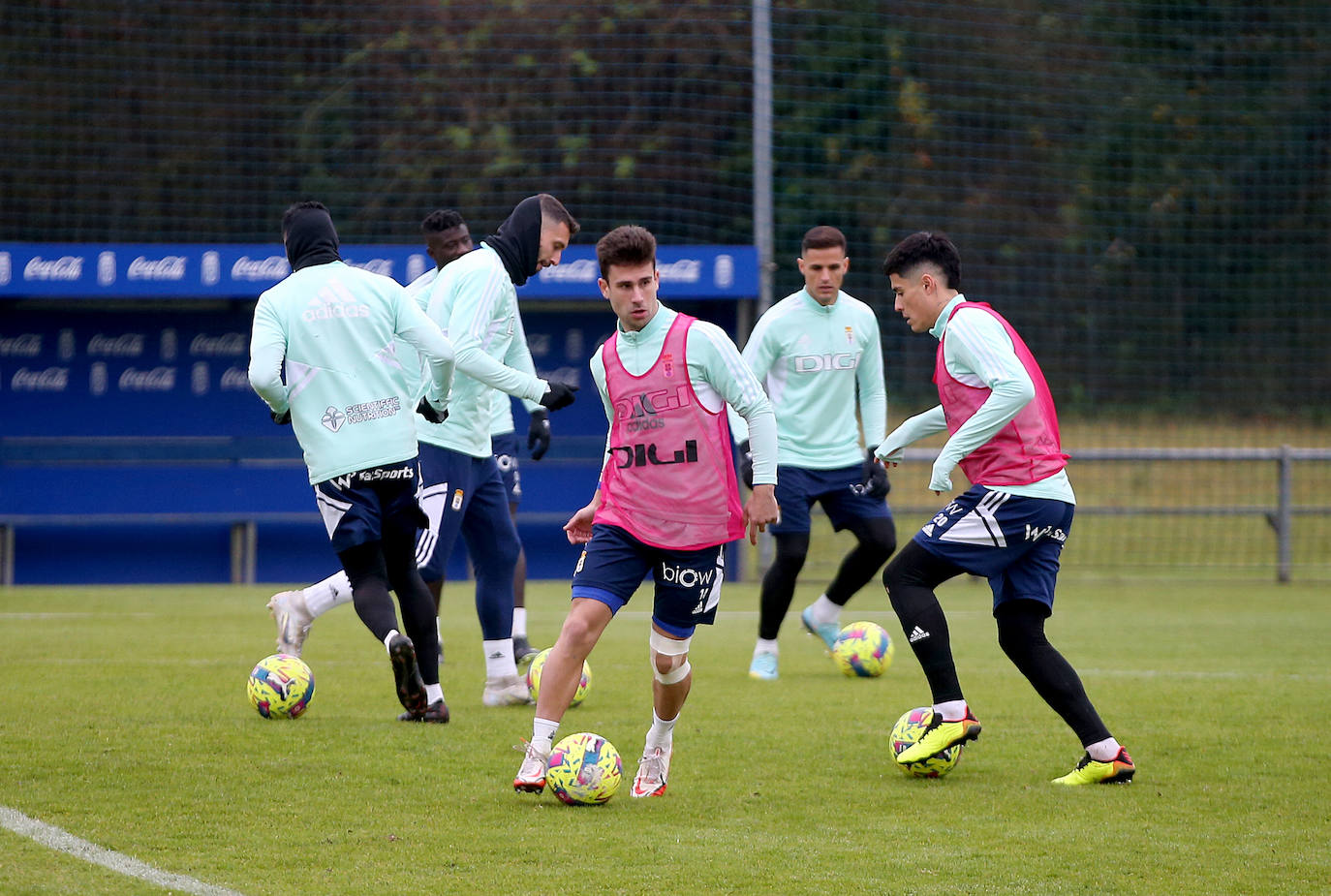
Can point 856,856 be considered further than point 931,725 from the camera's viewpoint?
No

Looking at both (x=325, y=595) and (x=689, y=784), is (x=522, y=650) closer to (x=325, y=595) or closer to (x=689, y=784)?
(x=325, y=595)

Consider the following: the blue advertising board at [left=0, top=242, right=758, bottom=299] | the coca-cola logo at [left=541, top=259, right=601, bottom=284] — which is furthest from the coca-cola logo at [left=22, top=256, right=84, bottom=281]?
the coca-cola logo at [left=541, top=259, right=601, bottom=284]

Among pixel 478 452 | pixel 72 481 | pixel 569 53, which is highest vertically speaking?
pixel 569 53

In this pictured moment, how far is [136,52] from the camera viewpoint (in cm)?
2183

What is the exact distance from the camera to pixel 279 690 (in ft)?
21.5

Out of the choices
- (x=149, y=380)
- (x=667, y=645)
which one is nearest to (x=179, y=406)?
(x=149, y=380)

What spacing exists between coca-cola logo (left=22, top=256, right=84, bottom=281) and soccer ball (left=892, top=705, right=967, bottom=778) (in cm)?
1056

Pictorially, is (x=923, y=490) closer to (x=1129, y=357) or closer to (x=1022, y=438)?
(x=1129, y=357)

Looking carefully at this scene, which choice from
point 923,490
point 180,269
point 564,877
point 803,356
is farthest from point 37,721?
point 923,490

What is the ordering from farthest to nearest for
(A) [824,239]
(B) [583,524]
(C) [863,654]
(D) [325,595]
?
(A) [824,239], (C) [863,654], (D) [325,595], (B) [583,524]

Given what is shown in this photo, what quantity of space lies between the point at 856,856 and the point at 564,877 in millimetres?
835

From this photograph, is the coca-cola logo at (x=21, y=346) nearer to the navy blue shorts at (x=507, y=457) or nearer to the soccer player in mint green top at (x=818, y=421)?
the navy blue shorts at (x=507, y=457)

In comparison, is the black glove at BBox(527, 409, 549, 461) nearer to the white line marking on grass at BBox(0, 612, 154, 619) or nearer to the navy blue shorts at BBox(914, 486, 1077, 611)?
the navy blue shorts at BBox(914, 486, 1077, 611)

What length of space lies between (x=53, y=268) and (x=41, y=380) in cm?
161
